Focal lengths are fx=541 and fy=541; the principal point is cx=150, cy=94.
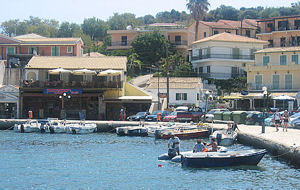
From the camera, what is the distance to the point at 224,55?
8700cm

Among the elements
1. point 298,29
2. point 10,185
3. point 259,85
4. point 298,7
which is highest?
point 298,7

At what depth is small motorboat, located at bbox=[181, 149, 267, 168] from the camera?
108ft

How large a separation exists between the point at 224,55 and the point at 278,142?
52115 mm

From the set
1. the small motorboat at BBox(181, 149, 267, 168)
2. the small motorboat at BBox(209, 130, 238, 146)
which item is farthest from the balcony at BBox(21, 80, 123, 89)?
the small motorboat at BBox(181, 149, 267, 168)

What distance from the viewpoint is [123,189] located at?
2788cm

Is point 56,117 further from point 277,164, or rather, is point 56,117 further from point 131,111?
point 277,164

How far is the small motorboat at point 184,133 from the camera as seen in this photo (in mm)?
50219

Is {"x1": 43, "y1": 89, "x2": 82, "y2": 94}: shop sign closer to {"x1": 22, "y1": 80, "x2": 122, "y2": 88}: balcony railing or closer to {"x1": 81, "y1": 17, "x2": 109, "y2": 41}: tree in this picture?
{"x1": 22, "y1": 80, "x2": 122, "y2": 88}: balcony railing

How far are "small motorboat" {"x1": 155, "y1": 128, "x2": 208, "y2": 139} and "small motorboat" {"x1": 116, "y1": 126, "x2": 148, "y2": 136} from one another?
3.99 m

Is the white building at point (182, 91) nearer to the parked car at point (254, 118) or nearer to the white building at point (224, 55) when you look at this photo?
the white building at point (224, 55)

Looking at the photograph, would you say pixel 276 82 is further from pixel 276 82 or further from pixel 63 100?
pixel 63 100

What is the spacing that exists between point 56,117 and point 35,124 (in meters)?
9.78

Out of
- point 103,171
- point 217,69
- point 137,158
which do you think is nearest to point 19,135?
point 137,158

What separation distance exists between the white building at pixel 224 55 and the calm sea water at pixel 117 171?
42080mm
